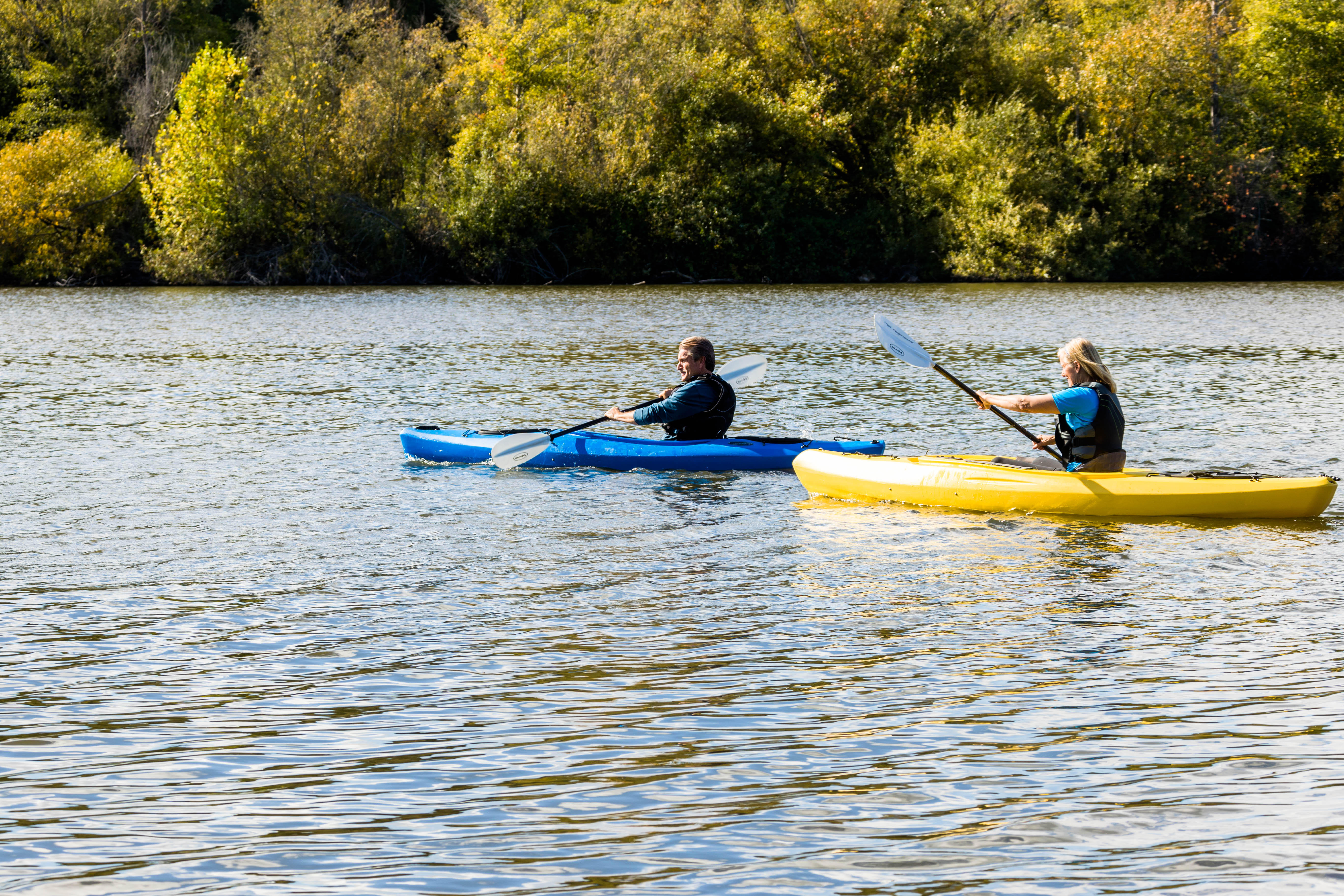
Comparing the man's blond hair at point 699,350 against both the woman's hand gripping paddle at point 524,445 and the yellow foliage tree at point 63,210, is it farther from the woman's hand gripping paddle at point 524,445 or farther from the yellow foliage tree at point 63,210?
the yellow foliage tree at point 63,210

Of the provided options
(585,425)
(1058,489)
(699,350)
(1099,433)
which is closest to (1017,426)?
(1099,433)

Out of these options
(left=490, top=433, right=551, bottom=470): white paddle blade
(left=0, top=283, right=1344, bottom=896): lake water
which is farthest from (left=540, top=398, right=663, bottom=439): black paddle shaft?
(left=0, top=283, right=1344, bottom=896): lake water

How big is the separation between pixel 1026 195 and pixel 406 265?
19.3m

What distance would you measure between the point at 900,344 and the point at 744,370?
7.84 ft

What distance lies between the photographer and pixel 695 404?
1181 centimetres

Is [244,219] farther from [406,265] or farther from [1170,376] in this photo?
[1170,376]

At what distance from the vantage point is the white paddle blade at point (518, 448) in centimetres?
1168

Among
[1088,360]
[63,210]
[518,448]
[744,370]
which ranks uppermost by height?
[63,210]

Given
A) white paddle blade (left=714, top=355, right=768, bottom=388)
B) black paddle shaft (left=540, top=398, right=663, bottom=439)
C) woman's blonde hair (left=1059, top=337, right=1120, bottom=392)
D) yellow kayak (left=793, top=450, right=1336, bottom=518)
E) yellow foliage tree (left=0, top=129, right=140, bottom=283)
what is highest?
yellow foliage tree (left=0, top=129, right=140, bottom=283)

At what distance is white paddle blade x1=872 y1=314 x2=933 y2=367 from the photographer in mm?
10984

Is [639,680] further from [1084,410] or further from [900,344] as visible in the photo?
[900,344]

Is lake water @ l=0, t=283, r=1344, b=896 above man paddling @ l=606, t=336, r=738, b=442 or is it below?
below

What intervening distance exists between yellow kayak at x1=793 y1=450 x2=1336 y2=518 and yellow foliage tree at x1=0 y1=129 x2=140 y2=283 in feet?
132

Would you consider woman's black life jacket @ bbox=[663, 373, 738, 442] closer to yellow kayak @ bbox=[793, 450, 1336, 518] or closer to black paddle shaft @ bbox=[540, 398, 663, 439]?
black paddle shaft @ bbox=[540, 398, 663, 439]
